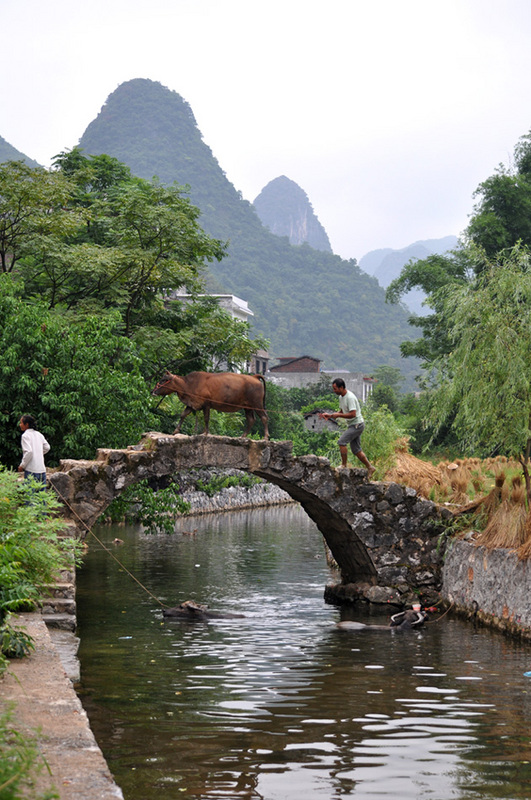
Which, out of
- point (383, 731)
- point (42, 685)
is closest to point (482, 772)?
point (383, 731)

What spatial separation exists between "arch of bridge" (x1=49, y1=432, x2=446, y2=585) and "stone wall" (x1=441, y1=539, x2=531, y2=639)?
723 millimetres

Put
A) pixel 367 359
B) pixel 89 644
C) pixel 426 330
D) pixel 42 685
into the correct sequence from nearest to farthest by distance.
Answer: pixel 42 685 < pixel 89 644 < pixel 426 330 < pixel 367 359

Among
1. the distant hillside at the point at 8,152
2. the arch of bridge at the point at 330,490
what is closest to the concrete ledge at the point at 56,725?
the arch of bridge at the point at 330,490

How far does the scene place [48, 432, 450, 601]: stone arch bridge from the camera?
17.1 m

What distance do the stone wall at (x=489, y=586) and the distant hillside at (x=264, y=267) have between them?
90872mm

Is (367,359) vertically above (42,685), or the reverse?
(367,359)

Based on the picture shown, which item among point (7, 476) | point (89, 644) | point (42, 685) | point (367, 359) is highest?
point (367, 359)

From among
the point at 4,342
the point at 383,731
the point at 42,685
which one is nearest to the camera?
the point at 42,685

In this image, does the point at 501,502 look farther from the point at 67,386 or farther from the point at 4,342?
the point at 4,342

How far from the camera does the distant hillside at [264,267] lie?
126812 millimetres

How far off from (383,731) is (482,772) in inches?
59.3

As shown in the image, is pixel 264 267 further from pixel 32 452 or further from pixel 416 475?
pixel 32 452

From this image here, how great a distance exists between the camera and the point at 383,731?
9.38 meters

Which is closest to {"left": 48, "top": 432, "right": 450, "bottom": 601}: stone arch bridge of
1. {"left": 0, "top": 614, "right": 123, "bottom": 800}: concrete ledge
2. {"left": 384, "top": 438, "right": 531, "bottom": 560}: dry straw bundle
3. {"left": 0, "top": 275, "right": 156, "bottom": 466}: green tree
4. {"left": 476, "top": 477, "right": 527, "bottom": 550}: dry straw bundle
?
{"left": 384, "top": 438, "right": 531, "bottom": 560}: dry straw bundle
